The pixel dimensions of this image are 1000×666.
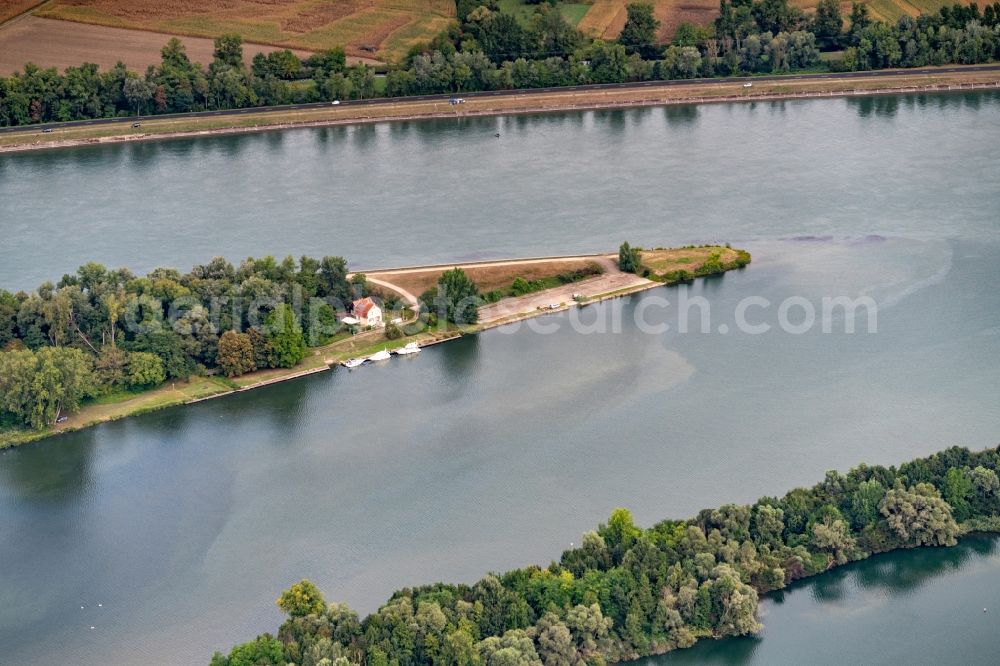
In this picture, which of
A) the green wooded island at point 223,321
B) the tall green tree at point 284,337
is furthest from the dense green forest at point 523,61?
the tall green tree at point 284,337

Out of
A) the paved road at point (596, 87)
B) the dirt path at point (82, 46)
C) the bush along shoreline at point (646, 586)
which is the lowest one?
the bush along shoreline at point (646, 586)

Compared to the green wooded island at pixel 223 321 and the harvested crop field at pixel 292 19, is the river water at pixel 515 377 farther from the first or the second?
the harvested crop field at pixel 292 19

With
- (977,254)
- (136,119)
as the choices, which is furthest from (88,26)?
(977,254)

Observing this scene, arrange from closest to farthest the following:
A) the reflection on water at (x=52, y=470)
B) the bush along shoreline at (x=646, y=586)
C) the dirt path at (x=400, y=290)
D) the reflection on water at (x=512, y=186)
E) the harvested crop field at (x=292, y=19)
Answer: the bush along shoreline at (x=646, y=586) < the reflection on water at (x=52, y=470) < the dirt path at (x=400, y=290) < the reflection on water at (x=512, y=186) < the harvested crop field at (x=292, y=19)

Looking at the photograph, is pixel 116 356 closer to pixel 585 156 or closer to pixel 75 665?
pixel 75 665

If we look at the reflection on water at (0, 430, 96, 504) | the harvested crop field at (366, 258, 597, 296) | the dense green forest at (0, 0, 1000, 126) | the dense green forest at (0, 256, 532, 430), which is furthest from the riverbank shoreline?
the reflection on water at (0, 430, 96, 504)

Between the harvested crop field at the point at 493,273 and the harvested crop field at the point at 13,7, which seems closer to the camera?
the harvested crop field at the point at 493,273

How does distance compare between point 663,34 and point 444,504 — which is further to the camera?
point 663,34
